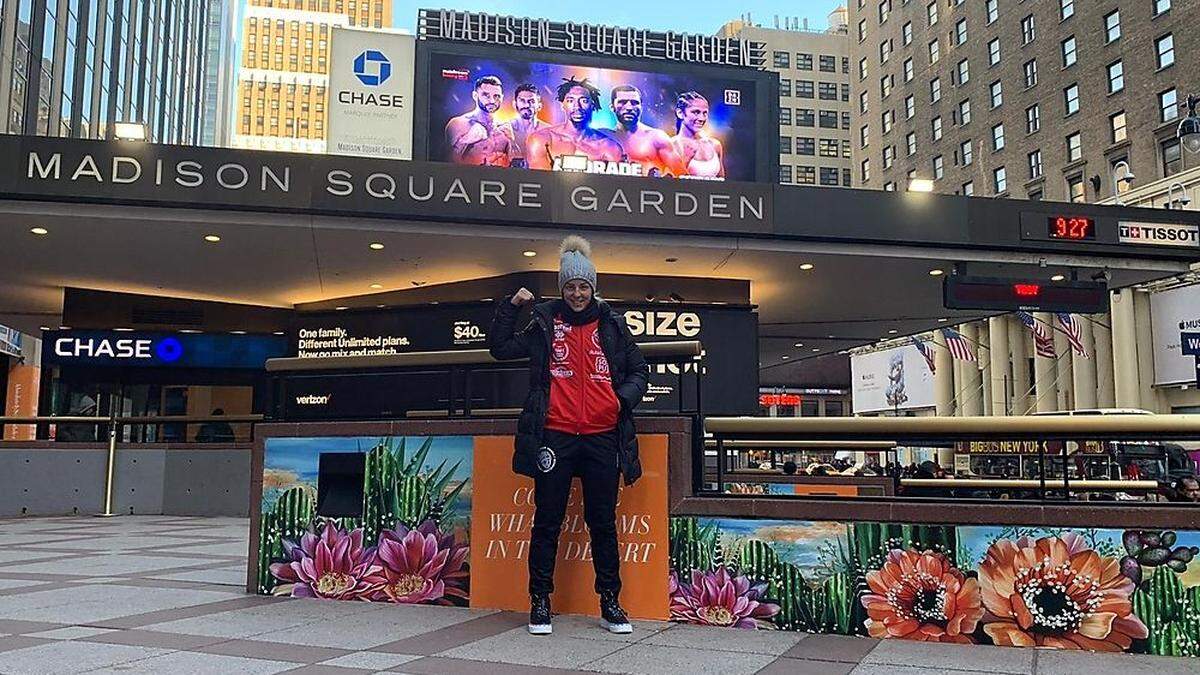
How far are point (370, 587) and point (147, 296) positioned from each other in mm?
13776

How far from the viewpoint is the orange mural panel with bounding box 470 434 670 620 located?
229 inches

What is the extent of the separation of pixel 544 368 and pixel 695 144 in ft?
38.4

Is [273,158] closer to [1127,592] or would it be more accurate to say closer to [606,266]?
[606,266]

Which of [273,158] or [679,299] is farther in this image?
[679,299]

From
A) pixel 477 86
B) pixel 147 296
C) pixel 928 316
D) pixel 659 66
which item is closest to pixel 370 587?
pixel 477 86

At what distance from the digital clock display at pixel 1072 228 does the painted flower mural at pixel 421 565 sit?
10.1 meters

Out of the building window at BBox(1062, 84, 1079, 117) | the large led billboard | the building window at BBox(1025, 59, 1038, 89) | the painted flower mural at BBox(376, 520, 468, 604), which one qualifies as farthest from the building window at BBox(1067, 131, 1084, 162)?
the painted flower mural at BBox(376, 520, 468, 604)

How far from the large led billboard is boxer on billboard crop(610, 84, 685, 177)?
17 millimetres

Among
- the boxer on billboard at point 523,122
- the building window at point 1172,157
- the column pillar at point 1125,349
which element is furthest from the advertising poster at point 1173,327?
the boxer on billboard at point 523,122

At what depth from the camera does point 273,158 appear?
458 inches

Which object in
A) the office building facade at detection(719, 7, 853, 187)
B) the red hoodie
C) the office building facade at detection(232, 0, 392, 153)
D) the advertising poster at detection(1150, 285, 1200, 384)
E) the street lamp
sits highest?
the office building facade at detection(232, 0, 392, 153)

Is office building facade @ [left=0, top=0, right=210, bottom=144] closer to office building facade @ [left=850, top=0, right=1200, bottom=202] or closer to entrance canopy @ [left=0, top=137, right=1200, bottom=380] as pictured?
entrance canopy @ [left=0, top=137, right=1200, bottom=380]

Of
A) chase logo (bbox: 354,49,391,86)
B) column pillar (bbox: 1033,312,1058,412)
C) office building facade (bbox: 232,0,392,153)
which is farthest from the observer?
office building facade (bbox: 232,0,392,153)

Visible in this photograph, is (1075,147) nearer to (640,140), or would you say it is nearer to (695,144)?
(695,144)
